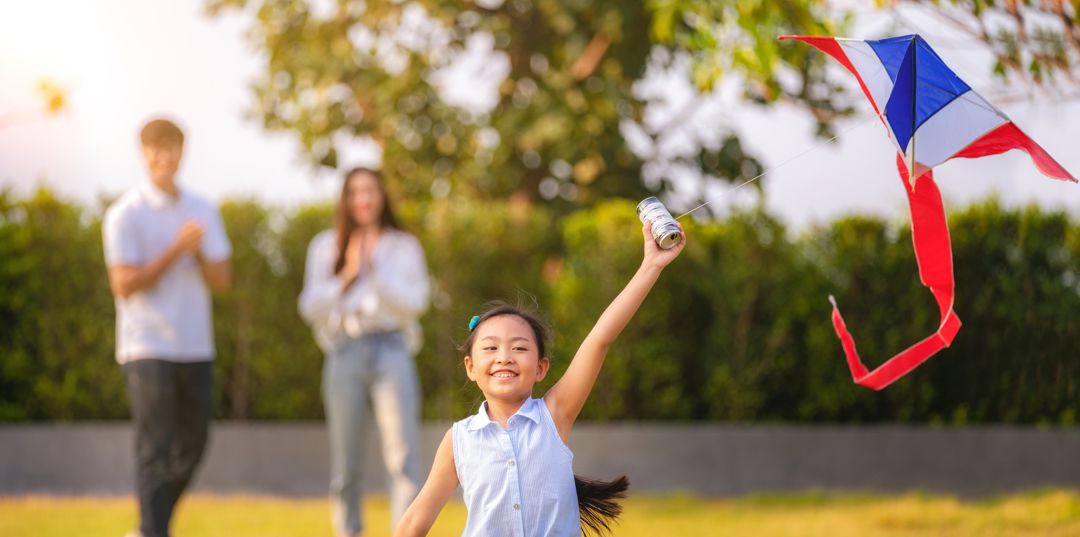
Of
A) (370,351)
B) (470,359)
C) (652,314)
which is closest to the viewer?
(470,359)

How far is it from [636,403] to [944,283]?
21.3 ft

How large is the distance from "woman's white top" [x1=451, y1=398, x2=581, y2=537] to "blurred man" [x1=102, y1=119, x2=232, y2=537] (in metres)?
2.90

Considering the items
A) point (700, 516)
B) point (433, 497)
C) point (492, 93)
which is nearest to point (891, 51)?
point (433, 497)

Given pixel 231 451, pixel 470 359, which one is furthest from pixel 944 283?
pixel 231 451

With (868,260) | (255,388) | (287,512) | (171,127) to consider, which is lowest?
(287,512)

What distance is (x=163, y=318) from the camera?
19.0 feet

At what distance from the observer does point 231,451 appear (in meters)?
10.0

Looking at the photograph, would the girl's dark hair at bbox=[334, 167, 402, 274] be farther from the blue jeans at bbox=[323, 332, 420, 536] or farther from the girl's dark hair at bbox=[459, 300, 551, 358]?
the girl's dark hair at bbox=[459, 300, 551, 358]

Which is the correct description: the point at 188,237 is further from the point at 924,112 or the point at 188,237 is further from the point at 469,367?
the point at 924,112

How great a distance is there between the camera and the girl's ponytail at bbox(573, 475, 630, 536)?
3320mm

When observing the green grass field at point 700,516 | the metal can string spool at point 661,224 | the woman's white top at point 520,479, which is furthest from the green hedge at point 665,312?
the metal can string spool at point 661,224

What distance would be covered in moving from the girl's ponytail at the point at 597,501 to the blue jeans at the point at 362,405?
3.30 metres

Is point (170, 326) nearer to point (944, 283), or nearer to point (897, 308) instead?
point (944, 283)

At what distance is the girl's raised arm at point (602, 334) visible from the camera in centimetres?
316
